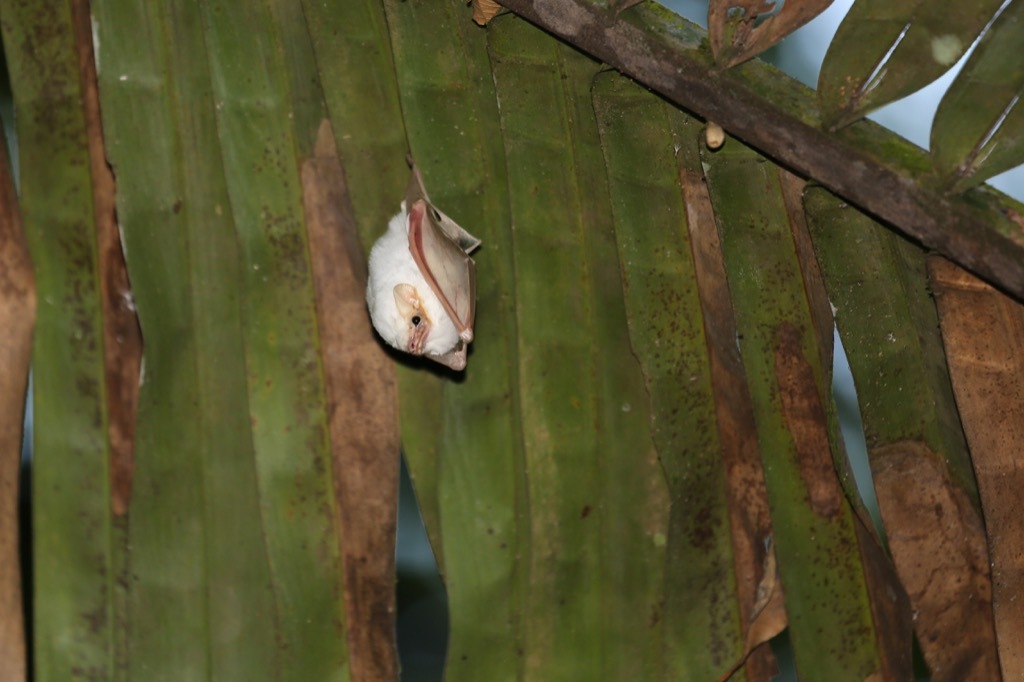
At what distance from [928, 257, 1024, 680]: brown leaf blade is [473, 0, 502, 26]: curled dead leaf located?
0.85 meters

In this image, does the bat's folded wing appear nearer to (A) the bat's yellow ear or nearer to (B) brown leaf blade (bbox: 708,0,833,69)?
(A) the bat's yellow ear

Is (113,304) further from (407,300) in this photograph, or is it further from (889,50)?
(889,50)

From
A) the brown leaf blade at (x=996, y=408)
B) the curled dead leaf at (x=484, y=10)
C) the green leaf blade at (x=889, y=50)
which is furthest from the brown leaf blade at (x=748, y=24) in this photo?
the brown leaf blade at (x=996, y=408)

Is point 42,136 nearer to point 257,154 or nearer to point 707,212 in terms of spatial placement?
point 257,154

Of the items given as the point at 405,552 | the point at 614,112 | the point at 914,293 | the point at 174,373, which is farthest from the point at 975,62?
the point at 405,552

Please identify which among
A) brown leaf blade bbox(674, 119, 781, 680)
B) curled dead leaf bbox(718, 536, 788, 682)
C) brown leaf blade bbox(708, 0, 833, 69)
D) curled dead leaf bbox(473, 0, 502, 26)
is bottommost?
curled dead leaf bbox(718, 536, 788, 682)

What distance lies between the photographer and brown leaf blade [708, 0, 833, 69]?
1.73m

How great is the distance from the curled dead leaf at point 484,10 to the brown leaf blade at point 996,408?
846mm

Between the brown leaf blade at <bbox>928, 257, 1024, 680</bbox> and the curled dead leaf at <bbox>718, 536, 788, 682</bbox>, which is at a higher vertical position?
the brown leaf blade at <bbox>928, 257, 1024, 680</bbox>

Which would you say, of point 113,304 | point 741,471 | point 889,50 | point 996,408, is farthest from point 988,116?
point 113,304

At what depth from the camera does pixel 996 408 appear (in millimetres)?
1848

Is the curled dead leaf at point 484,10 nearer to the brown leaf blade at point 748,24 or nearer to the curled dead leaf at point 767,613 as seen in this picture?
the brown leaf blade at point 748,24

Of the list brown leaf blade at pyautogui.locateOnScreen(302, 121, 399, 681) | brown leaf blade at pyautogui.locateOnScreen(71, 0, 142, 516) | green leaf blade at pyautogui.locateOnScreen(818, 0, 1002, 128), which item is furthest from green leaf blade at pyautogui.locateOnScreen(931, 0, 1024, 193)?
brown leaf blade at pyautogui.locateOnScreen(71, 0, 142, 516)

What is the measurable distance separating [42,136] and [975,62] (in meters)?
1.43
